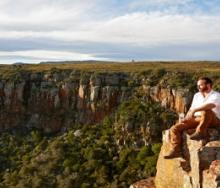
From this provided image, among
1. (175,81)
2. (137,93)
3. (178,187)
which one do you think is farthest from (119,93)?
(178,187)

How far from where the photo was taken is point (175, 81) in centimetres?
6575

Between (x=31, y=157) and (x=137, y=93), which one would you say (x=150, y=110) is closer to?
(x=137, y=93)

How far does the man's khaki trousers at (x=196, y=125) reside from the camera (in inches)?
637

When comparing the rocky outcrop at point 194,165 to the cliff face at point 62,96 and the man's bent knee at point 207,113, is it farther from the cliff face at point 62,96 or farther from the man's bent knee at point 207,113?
the cliff face at point 62,96

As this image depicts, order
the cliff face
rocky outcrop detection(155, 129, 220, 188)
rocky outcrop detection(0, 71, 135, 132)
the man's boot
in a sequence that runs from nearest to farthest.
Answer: rocky outcrop detection(155, 129, 220, 188)
the man's boot
the cliff face
rocky outcrop detection(0, 71, 135, 132)

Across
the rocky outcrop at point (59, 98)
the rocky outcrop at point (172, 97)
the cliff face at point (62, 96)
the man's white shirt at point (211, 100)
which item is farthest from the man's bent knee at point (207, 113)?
the rocky outcrop at point (59, 98)

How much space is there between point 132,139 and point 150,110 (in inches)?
164

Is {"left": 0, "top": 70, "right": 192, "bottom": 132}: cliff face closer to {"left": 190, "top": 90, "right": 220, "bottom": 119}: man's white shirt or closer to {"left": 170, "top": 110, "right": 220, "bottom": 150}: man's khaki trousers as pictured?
{"left": 190, "top": 90, "right": 220, "bottom": 119}: man's white shirt

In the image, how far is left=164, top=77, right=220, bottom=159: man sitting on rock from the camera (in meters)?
16.2

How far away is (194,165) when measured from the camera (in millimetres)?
15633

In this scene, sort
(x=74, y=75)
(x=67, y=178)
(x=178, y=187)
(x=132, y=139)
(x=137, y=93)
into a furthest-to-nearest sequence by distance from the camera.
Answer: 1. (x=74, y=75)
2. (x=137, y=93)
3. (x=132, y=139)
4. (x=67, y=178)
5. (x=178, y=187)

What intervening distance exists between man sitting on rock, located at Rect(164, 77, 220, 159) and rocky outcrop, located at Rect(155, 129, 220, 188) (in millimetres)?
169

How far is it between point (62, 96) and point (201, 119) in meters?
60.6

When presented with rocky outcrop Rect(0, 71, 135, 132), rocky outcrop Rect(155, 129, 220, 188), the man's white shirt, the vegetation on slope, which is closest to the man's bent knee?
the man's white shirt
